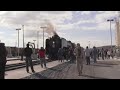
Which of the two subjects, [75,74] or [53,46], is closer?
[75,74]

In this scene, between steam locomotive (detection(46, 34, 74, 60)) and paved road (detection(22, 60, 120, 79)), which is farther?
steam locomotive (detection(46, 34, 74, 60))

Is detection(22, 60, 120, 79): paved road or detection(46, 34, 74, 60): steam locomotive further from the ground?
detection(46, 34, 74, 60): steam locomotive

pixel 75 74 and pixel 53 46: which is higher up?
pixel 53 46

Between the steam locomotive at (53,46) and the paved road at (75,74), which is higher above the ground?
the steam locomotive at (53,46)

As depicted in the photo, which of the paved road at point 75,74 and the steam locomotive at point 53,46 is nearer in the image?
the paved road at point 75,74
